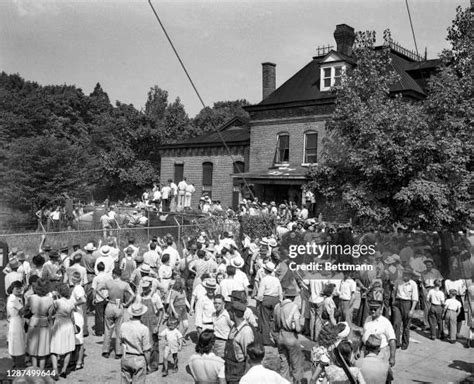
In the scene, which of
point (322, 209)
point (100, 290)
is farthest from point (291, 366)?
point (322, 209)

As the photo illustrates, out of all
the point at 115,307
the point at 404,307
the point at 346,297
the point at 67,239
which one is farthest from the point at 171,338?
the point at 67,239

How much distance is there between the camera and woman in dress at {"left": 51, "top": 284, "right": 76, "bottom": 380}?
7.91m

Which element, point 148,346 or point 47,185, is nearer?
point 148,346

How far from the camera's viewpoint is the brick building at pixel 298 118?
88.5ft

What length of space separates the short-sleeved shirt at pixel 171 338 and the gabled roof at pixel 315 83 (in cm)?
1970

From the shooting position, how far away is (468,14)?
14.9 metres

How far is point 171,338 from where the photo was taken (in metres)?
8.52

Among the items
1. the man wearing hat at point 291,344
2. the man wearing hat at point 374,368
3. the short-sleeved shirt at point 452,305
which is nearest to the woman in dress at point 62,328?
the man wearing hat at point 291,344

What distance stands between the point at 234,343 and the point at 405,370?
4.23m

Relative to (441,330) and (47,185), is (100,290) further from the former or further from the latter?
(47,185)

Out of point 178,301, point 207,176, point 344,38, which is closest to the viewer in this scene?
point 178,301

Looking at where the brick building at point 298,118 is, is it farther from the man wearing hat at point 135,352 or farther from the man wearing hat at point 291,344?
the man wearing hat at point 135,352

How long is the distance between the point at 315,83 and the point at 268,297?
2121cm

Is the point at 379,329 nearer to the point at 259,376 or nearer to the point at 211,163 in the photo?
the point at 259,376
